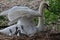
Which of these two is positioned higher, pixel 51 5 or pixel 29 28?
pixel 51 5

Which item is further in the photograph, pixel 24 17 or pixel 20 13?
pixel 24 17

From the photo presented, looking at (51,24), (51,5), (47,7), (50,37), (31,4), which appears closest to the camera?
(50,37)

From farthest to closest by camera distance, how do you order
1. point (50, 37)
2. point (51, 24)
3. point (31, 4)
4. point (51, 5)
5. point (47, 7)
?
1. point (31, 4)
2. point (51, 24)
3. point (47, 7)
4. point (51, 5)
5. point (50, 37)

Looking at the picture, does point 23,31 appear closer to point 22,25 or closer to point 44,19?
point 22,25

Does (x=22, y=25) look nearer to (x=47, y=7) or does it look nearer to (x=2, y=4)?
(x=47, y=7)

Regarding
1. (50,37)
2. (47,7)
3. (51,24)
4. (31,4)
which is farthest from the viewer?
(31,4)

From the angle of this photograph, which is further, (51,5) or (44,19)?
(44,19)

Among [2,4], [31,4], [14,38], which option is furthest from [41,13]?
[2,4]

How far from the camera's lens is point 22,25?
4.92 meters

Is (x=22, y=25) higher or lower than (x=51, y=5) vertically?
lower

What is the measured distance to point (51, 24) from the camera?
575 centimetres

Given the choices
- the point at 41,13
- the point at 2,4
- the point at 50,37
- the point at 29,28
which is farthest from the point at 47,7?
the point at 2,4

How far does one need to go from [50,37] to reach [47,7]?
39.9 inches

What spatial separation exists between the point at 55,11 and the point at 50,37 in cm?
67
